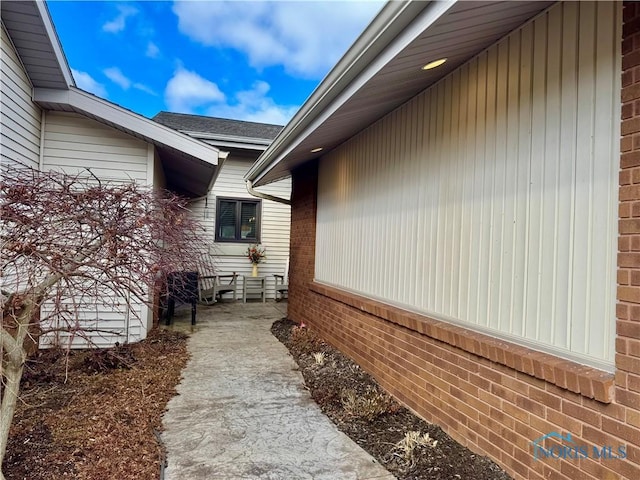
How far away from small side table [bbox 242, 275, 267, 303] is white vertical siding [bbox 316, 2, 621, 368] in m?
6.95

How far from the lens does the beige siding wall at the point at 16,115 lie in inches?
163

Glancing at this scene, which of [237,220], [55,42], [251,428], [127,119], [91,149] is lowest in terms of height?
[251,428]

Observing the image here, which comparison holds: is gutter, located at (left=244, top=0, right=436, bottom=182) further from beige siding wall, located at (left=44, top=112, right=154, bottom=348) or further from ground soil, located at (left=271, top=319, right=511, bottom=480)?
ground soil, located at (left=271, top=319, right=511, bottom=480)

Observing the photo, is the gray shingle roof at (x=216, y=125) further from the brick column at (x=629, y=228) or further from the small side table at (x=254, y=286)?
the brick column at (x=629, y=228)

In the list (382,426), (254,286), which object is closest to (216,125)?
(254,286)

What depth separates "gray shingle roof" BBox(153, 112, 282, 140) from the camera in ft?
39.5

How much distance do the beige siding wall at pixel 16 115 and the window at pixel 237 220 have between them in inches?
229

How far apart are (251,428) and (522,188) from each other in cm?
275

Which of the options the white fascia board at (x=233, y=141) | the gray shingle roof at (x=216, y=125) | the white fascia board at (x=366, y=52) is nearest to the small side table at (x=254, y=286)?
the white fascia board at (x=233, y=141)

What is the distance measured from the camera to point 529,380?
7.55 feet

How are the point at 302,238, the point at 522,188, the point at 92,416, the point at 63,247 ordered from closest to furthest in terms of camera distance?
1. the point at 63,247
2. the point at 522,188
3. the point at 92,416
4. the point at 302,238

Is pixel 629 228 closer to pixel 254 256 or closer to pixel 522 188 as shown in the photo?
pixel 522 188

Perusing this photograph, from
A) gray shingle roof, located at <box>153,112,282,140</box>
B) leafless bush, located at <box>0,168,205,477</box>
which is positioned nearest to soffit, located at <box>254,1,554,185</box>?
leafless bush, located at <box>0,168,205,477</box>

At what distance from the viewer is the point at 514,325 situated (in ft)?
8.15
